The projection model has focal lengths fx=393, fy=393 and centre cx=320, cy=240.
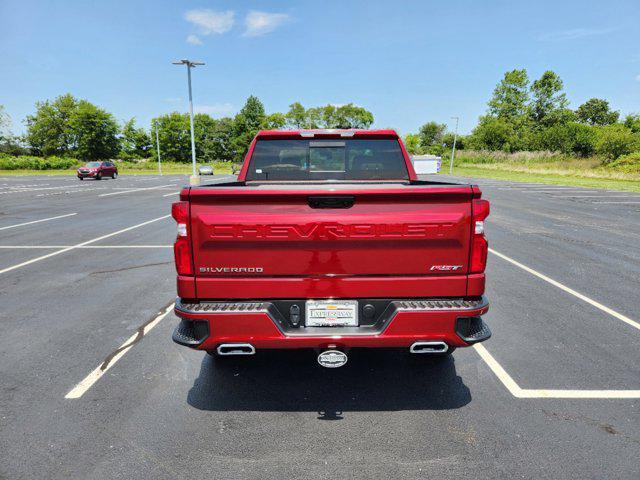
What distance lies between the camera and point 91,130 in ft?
238

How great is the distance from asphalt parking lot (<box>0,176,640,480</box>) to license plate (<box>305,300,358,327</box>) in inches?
30.8

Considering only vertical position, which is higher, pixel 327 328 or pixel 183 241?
pixel 183 241

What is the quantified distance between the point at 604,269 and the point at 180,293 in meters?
7.45

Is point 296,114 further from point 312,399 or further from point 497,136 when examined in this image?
point 312,399

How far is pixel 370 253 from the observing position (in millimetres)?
2551

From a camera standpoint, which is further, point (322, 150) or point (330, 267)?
point (322, 150)

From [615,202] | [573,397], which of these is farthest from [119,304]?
[615,202]

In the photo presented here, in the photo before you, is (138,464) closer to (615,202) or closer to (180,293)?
(180,293)

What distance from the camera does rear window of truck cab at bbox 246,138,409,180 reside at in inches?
170

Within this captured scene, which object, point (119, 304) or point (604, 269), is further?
point (604, 269)

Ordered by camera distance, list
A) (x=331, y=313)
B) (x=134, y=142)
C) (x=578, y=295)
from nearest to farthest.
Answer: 1. (x=331, y=313)
2. (x=578, y=295)
3. (x=134, y=142)

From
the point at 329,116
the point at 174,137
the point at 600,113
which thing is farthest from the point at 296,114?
the point at 600,113

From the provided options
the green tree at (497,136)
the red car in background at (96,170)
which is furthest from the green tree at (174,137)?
the green tree at (497,136)

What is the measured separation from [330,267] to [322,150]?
226cm
